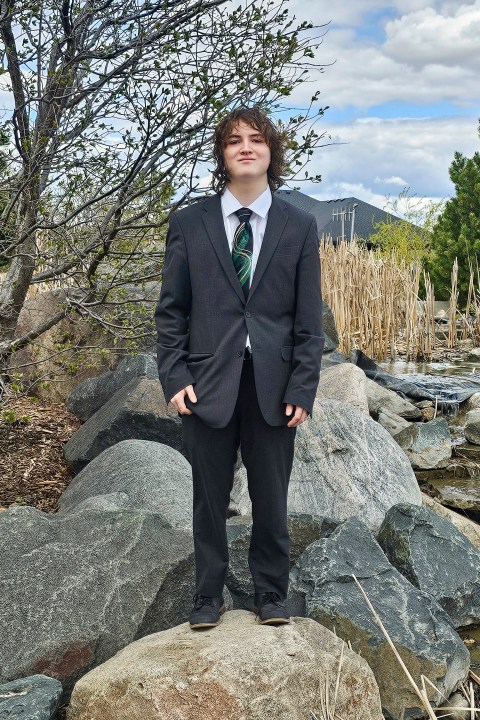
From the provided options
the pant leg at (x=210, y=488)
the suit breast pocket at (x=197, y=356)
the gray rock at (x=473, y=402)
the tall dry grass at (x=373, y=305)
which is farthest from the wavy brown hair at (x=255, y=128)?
the tall dry grass at (x=373, y=305)

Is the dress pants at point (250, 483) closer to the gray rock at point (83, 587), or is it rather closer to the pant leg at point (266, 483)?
the pant leg at point (266, 483)

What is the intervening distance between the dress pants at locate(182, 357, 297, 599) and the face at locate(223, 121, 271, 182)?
623 mm

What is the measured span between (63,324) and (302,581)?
4.63 metres

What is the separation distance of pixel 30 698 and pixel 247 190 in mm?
1793

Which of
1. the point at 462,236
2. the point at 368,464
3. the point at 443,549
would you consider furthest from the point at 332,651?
the point at 462,236

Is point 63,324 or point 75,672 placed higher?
point 63,324

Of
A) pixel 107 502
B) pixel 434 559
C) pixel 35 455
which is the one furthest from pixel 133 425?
pixel 434 559

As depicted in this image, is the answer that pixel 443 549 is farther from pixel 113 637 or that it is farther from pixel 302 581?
pixel 113 637

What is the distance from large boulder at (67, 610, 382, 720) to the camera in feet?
8.24

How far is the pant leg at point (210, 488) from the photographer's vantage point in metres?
2.79

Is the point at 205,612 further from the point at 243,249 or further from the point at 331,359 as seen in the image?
the point at 331,359

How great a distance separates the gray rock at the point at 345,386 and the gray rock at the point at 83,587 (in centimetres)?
340

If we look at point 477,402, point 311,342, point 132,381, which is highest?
point 311,342

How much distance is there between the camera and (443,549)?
416 centimetres
